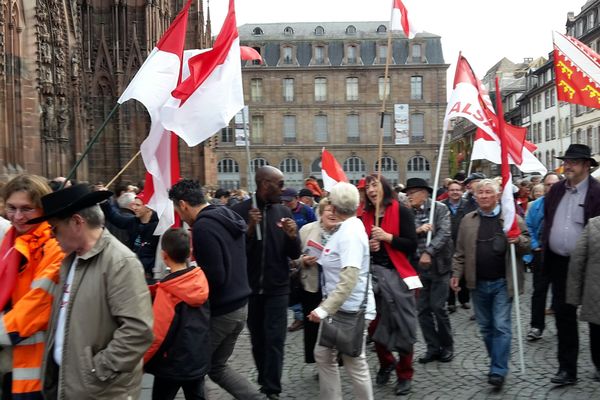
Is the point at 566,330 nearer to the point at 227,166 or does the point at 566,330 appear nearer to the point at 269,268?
the point at 269,268

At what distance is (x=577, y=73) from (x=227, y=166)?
165 ft

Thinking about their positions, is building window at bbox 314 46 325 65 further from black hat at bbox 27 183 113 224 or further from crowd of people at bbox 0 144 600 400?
black hat at bbox 27 183 113 224

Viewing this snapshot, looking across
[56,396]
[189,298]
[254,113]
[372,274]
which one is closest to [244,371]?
[372,274]

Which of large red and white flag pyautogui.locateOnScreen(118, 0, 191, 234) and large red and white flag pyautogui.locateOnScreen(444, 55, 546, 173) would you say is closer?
large red and white flag pyautogui.locateOnScreen(118, 0, 191, 234)

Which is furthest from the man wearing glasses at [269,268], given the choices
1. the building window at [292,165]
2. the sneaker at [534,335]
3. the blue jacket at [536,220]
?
the building window at [292,165]

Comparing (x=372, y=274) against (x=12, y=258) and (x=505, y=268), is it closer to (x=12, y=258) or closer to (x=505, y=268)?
(x=505, y=268)

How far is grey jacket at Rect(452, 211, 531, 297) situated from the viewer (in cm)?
551

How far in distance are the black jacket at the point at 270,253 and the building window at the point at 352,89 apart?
5340cm

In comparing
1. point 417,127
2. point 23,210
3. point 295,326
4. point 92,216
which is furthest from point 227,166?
point 92,216

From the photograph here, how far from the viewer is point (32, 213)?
10.8 ft

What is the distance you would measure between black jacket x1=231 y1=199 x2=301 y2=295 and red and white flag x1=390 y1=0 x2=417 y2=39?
2541 millimetres

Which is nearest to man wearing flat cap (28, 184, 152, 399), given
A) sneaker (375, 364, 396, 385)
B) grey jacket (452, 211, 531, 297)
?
sneaker (375, 364, 396, 385)

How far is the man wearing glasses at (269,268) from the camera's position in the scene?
5.05 m

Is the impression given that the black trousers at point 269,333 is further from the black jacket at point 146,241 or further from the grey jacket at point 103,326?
the grey jacket at point 103,326
